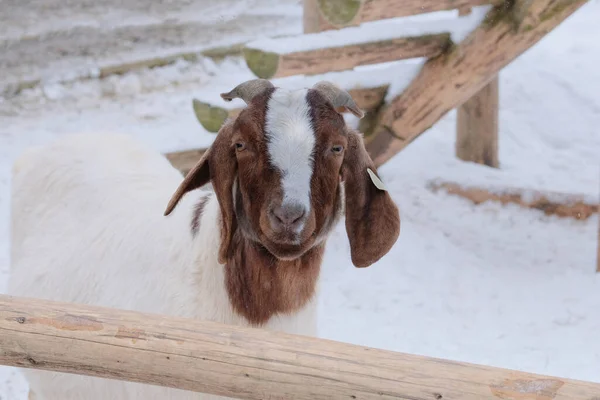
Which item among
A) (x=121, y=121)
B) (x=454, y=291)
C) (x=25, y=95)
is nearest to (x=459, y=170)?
(x=454, y=291)

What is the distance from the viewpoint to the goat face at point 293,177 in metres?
2.90

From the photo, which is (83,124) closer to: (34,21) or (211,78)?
(211,78)

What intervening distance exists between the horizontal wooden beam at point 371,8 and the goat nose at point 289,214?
8.64 ft

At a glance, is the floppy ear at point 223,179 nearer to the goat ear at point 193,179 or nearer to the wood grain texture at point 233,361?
the goat ear at point 193,179

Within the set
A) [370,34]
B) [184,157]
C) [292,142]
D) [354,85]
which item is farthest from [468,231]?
[292,142]

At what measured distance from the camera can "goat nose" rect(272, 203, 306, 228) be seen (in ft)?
9.26

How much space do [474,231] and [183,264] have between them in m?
3.88

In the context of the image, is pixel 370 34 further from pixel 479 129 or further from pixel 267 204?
pixel 267 204

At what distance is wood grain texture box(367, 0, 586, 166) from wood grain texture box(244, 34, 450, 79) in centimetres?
14

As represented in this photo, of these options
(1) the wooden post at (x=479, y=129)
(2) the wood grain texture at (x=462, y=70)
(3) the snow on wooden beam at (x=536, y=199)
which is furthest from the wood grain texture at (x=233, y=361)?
(1) the wooden post at (x=479, y=129)

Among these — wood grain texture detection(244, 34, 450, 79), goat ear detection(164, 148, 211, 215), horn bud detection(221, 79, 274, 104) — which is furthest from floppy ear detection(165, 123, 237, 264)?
wood grain texture detection(244, 34, 450, 79)

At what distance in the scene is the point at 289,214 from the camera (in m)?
2.82

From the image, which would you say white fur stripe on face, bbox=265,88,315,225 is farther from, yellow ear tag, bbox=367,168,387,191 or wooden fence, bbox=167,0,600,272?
wooden fence, bbox=167,0,600,272

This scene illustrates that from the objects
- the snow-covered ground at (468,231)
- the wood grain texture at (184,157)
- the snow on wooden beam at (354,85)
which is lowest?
the snow-covered ground at (468,231)
